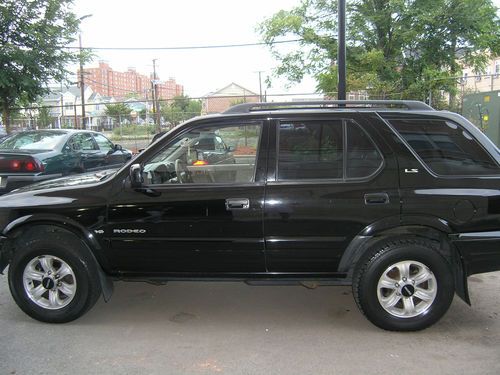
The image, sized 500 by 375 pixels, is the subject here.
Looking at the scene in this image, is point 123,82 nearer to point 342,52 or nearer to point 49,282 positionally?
point 342,52

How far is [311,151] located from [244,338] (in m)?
1.60

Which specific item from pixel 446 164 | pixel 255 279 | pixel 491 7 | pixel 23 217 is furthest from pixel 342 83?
pixel 491 7

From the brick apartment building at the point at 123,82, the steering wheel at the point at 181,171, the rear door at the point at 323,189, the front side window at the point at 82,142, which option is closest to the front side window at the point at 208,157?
the steering wheel at the point at 181,171

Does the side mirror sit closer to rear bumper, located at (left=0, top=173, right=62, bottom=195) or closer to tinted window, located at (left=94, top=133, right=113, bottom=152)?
rear bumper, located at (left=0, top=173, right=62, bottom=195)

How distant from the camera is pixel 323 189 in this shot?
3.77 metres

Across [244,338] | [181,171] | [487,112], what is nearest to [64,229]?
[181,171]

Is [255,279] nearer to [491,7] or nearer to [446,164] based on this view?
[446,164]

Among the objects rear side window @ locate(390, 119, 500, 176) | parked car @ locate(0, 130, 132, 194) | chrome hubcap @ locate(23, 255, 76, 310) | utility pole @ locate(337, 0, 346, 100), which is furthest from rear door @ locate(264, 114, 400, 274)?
utility pole @ locate(337, 0, 346, 100)

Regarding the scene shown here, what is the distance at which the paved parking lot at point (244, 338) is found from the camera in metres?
3.35

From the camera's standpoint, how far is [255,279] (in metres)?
3.94

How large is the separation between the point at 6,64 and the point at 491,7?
550 inches

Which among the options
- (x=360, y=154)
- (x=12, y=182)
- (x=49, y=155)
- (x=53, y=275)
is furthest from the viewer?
(x=49, y=155)

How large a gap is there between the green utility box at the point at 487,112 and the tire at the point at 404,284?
33.9 feet

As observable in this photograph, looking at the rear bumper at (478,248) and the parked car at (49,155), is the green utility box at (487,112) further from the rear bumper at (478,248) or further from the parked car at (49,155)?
the rear bumper at (478,248)
